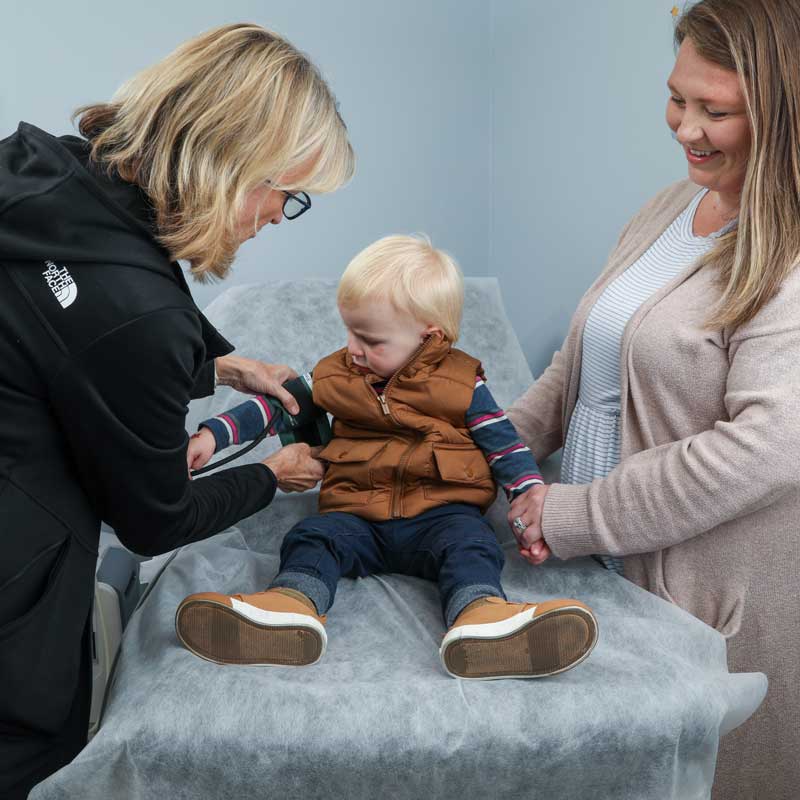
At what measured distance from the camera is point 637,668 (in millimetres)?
1218

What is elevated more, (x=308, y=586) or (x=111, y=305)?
(x=111, y=305)

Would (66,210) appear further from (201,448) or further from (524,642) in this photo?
(524,642)

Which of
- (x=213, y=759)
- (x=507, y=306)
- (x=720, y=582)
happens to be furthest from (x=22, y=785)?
(x=507, y=306)

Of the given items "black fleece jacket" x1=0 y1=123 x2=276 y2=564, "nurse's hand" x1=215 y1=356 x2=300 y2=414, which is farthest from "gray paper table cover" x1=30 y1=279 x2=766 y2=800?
"nurse's hand" x1=215 y1=356 x2=300 y2=414

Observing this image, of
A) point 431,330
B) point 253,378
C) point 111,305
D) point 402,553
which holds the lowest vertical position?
point 402,553

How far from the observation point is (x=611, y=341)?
1481 millimetres

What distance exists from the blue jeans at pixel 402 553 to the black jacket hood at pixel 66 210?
22.0 inches

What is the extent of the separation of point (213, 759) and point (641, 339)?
0.86m

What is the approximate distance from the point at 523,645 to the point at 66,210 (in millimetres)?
783

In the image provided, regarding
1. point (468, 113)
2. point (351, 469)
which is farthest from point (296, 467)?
point (468, 113)

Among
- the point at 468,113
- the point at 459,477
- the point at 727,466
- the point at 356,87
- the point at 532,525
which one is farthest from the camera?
the point at 468,113

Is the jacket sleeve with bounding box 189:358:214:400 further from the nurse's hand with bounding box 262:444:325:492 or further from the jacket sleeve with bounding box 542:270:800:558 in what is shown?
the jacket sleeve with bounding box 542:270:800:558

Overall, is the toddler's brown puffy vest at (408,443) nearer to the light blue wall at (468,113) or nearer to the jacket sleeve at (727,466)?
the jacket sleeve at (727,466)

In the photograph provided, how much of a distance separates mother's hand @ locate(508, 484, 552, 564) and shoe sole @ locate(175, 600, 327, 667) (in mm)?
415
